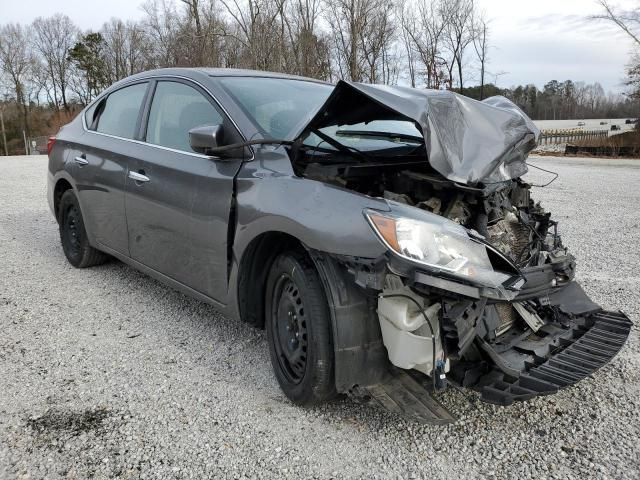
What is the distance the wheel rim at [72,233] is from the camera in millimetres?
5137

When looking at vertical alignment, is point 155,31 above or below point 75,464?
above

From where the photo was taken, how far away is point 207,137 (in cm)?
302

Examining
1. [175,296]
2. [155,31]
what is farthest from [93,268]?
[155,31]

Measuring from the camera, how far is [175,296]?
14.8 ft

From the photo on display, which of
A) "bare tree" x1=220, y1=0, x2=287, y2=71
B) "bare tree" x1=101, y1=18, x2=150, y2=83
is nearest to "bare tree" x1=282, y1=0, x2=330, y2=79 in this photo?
"bare tree" x1=220, y1=0, x2=287, y2=71

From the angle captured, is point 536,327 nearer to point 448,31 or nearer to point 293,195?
point 293,195

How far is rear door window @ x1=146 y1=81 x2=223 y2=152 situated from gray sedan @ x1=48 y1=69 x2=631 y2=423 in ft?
0.05

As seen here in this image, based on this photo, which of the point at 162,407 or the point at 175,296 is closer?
the point at 162,407

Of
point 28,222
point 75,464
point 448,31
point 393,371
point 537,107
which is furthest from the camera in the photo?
point 537,107

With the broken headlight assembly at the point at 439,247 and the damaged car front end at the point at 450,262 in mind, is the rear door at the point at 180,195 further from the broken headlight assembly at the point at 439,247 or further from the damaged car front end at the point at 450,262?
the broken headlight assembly at the point at 439,247

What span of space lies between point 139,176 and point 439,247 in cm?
235

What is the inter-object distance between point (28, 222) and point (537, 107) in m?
→ 66.1

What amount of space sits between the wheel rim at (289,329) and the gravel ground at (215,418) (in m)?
0.21

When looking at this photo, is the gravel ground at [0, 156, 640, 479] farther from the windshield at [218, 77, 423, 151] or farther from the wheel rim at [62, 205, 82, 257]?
the windshield at [218, 77, 423, 151]
